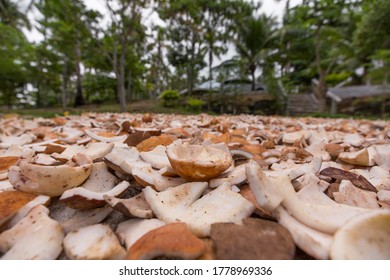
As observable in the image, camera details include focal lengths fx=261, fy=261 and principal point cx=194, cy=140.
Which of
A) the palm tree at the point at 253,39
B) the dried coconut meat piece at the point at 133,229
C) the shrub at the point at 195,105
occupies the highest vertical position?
the palm tree at the point at 253,39

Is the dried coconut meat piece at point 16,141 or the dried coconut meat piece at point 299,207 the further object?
the dried coconut meat piece at point 16,141

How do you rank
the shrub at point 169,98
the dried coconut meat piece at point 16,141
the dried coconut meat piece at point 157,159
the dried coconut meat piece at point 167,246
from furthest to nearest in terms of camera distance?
the shrub at point 169,98 → the dried coconut meat piece at point 16,141 → the dried coconut meat piece at point 157,159 → the dried coconut meat piece at point 167,246

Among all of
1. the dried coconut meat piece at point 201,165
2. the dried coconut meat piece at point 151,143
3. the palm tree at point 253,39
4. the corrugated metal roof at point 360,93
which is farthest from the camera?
the palm tree at point 253,39

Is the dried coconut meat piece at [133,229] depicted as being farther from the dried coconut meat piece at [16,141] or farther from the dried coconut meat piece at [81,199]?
the dried coconut meat piece at [16,141]

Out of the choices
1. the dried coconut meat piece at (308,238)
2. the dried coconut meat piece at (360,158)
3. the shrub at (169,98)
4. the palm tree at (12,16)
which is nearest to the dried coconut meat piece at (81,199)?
the dried coconut meat piece at (308,238)

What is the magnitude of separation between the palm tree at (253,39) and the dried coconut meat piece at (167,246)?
14.0 m

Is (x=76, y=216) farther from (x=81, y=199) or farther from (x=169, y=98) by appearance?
(x=169, y=98)

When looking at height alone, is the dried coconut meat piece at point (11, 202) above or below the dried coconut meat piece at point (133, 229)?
above

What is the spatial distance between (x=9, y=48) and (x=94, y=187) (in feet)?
36.9

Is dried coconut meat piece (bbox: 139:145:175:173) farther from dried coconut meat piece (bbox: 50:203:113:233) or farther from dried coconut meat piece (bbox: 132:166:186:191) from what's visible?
dried coconut meat piece (bbox: 50:203:113:233)

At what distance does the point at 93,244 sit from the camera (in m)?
0.46

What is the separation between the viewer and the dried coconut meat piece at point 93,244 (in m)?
0.44

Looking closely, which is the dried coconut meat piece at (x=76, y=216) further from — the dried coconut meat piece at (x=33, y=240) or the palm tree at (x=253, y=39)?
the palm tree at (x=253, y=39)
